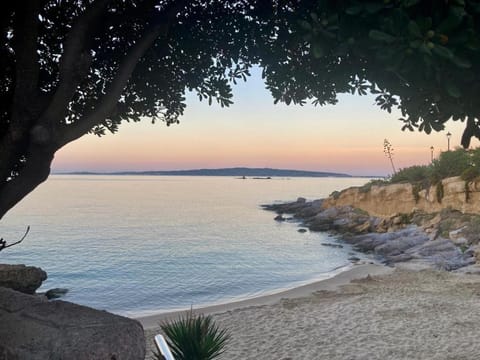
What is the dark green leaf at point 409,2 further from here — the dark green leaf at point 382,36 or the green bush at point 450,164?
the green bush at point 450,164

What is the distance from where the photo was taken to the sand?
10867mm

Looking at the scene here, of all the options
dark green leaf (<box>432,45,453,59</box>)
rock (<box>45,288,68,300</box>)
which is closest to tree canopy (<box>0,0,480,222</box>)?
dark green leaf (<box>432,45,453,59</box>)

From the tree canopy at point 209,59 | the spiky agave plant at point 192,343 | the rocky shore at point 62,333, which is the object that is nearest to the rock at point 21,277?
the rocky shore at point 62,333

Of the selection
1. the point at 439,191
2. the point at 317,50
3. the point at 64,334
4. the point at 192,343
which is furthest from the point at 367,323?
the point at 439,191

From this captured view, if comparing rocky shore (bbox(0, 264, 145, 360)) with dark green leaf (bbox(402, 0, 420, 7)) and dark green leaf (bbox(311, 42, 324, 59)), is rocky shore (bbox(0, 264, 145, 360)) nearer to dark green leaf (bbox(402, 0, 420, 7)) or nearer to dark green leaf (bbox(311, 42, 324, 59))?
dark green leaf (bbox(311, 42, 324, 59))

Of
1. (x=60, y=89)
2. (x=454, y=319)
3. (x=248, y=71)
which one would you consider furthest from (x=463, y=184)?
(x=60, y=89)

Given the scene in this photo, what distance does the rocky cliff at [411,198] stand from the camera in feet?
119

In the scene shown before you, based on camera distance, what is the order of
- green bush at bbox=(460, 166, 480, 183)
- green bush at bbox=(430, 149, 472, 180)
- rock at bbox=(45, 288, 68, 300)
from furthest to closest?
green bush at bbox=(430, 149, 472, 180), green bush at bbox=(460, 166, 480, 183), rock at bbox=(45, 288, 68, 300)

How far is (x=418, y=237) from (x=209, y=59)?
30434 millimetres

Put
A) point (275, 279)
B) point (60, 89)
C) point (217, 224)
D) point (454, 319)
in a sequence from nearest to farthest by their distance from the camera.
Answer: point (60, 89)
point (454, 319)
point (275, 279)
point (217, 224)

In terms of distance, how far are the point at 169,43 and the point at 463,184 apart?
3566 centimetres

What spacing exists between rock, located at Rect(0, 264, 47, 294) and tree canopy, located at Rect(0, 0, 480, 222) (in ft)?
52.1

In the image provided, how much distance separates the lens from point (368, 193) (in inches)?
2206

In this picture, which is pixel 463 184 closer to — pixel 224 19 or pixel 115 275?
pixel 115 275
